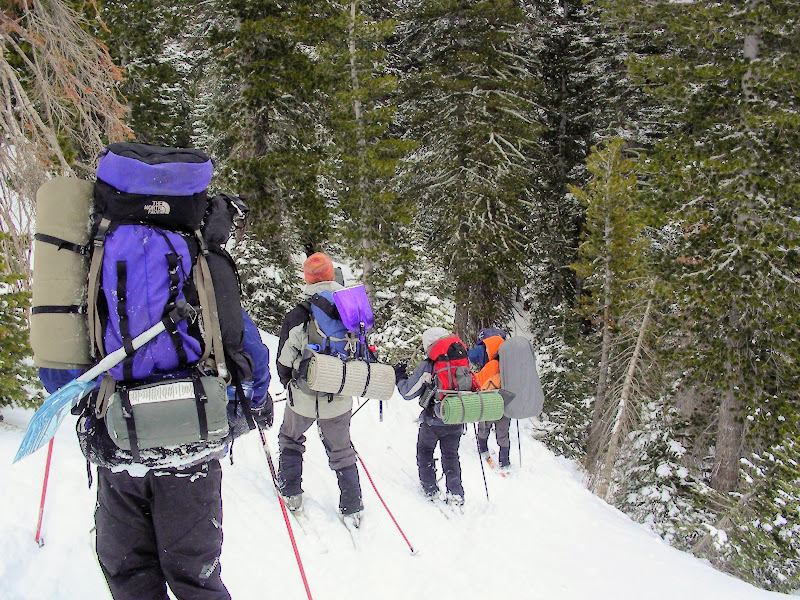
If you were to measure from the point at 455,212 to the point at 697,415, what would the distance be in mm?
8522

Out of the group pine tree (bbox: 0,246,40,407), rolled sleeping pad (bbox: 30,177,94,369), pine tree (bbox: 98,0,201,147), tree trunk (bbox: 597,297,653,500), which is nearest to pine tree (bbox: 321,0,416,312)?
pine tree (bbox: 98,0,201,147)

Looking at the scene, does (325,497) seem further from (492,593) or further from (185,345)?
(185,345)

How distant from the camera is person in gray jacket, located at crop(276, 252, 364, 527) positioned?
441 centimetres

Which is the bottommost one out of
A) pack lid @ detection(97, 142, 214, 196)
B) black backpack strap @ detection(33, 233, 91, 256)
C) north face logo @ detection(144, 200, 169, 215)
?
black backpack strap @ detection(33, 233, 91, 256)

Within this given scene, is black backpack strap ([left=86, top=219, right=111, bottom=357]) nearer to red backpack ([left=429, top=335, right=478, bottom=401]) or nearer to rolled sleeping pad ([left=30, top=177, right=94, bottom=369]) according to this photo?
rolled sleeping pad ([left=30, top=177, right=94, bottom=369])

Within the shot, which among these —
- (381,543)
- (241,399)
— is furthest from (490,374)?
(241,399)

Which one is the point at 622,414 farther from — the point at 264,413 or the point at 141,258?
the point at 141,258

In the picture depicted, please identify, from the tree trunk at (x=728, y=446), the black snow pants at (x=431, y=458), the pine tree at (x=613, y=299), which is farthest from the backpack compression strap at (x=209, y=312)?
the pine tree at (x=613, y=299)

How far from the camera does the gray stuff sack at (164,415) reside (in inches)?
80.5

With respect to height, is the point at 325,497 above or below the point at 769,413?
above

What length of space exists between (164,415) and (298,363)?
7.61 ft

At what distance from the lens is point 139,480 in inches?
87.7

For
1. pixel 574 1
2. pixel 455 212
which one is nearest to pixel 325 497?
pixel 455 212

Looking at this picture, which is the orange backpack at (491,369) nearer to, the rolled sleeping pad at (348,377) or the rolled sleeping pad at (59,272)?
the rolled sleeping pad at (348,377)
